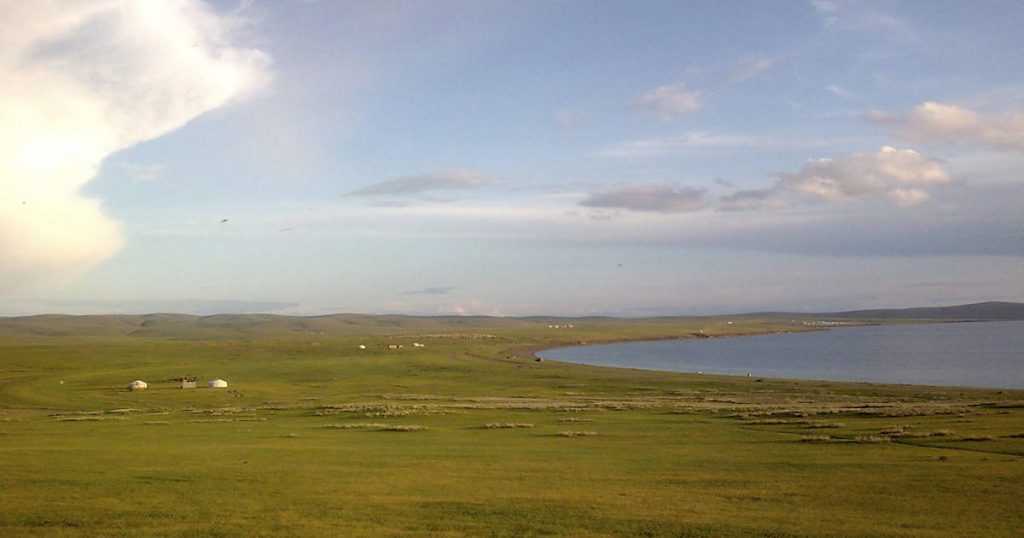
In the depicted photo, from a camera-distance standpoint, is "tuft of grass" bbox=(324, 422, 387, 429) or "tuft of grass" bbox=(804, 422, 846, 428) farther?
"tuft of grass" bbox=(324, 422, 387, 429)

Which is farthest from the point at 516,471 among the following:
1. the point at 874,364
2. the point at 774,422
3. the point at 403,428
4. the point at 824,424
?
the point at 874,364

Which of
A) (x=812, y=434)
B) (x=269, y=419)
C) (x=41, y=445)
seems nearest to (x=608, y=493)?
(x=812, y=434)

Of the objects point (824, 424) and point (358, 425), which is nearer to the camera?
point (824, 424)

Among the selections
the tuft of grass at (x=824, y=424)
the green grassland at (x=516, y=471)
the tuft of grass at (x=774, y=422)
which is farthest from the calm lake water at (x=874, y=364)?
the tuft of grass at (x=824, y=424)

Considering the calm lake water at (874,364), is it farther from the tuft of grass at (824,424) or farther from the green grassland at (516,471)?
the tuft of grass at (824,424)

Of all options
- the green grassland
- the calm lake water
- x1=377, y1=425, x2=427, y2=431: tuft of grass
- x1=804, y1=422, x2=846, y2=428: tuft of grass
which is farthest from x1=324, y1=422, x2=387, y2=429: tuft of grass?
the calm lake water

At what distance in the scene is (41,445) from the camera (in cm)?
3350

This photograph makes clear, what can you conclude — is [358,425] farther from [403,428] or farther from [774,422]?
[774,422]

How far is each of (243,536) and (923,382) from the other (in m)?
96.5

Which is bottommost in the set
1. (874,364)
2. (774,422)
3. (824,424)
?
(874,364)

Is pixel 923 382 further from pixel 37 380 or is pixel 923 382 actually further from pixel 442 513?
pixel 37 380

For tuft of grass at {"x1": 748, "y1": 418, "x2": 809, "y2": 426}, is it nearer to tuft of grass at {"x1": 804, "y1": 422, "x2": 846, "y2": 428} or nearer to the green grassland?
the green grassland

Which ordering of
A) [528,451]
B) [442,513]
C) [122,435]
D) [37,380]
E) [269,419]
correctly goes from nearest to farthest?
[442,513]
[528,451]
[122,435]
[269,419]
[37,380]

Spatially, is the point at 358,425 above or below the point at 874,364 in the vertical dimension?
above
